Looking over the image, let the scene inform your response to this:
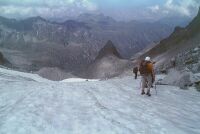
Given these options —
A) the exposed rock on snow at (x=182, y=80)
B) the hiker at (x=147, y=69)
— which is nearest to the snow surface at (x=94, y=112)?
the hiker at (x=147, y=69)

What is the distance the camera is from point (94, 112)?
1991cm

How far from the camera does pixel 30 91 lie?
26875 millimetres

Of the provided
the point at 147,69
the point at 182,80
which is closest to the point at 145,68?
the point at 147,69

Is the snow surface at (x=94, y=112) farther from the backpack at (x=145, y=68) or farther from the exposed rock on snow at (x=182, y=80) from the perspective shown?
the exposed rock on snow at (x=182, y=80)

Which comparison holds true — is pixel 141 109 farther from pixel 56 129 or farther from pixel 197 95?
pixel 197 95

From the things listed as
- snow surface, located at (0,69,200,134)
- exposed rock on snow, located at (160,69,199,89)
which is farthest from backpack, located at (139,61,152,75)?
exposed rock on snow, located at (160,69,199,89)

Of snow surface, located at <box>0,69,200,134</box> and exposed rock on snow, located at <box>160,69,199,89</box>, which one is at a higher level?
exposed rock on snow, located at <box>160,69,199,89</box>

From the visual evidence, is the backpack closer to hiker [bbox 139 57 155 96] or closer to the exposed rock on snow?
hiker [bbox 139 57 155 96]

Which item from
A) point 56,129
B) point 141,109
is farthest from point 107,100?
point 56,129

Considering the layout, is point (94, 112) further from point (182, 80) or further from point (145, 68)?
point (182, 80)

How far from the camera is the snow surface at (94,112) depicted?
55.2 ft

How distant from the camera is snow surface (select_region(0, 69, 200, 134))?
55.2 feet

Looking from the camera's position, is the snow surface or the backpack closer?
the snow surface

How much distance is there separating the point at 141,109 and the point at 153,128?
4516mm
